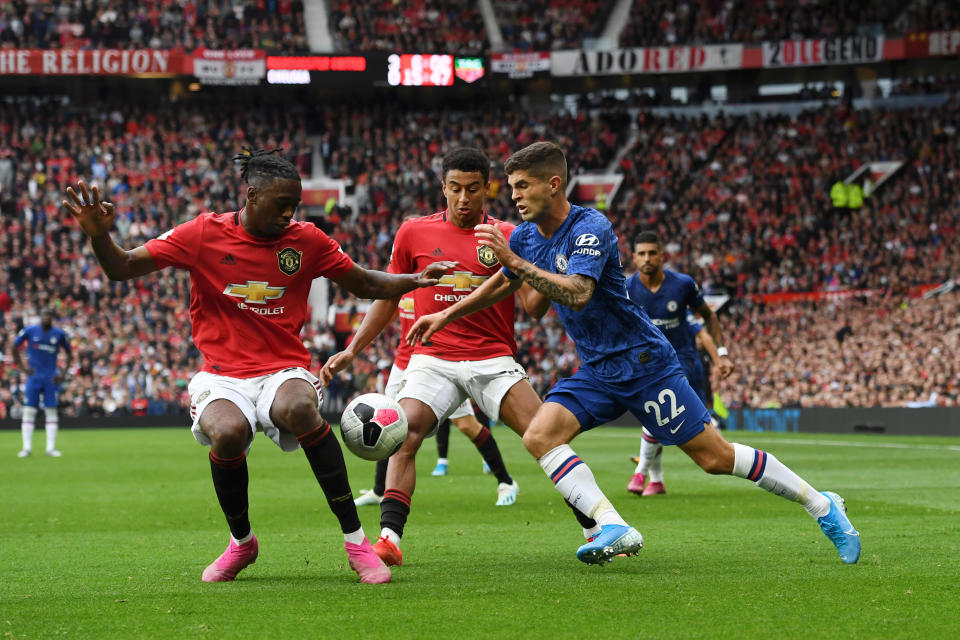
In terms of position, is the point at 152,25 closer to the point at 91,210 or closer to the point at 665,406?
the point at 91,210

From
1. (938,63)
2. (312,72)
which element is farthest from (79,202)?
(938,63)

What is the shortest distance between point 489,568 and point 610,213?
118ft

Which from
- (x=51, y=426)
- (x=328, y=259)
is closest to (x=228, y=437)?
(x=328, y=259)

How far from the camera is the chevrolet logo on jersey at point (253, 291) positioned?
6.69 metres

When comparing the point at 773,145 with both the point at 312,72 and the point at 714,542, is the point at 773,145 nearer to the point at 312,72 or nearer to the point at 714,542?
the point at 312,72

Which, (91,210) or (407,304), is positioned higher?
(91,210)

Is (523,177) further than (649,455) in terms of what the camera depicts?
No

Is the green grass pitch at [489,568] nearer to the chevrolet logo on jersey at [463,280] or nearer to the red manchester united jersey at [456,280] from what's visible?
the red manchester united jersey at [456,280]

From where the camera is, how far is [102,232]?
6.12 metres

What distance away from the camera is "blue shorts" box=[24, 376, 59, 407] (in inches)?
814

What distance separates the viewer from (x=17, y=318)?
36312mm

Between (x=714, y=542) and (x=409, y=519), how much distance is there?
3010 millimetres

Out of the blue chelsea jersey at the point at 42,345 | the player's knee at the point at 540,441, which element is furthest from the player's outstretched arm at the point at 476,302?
the blue chelsea jersey at the point at 42,345

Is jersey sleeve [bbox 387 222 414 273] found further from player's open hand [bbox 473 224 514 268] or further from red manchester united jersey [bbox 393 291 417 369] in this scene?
player's open hand [bbox 473 224 514 268]
